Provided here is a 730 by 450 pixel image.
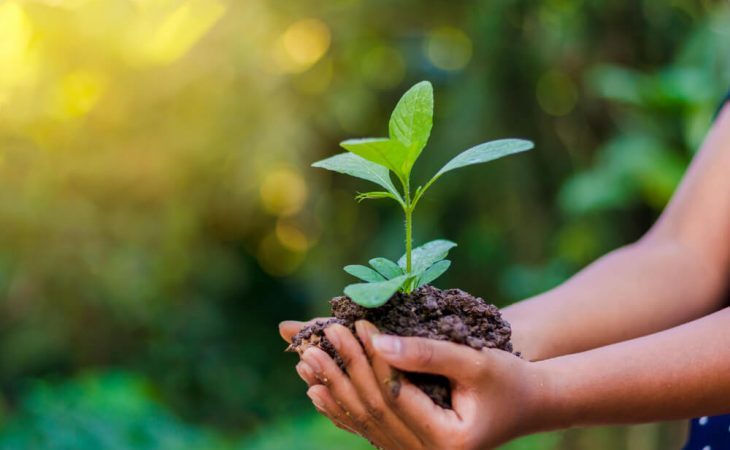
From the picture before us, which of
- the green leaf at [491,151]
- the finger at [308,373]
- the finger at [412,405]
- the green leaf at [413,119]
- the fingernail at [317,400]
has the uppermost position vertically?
the green leaf at [413,119]

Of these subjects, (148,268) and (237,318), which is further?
(237,318)

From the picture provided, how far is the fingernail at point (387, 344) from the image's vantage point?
583 mm

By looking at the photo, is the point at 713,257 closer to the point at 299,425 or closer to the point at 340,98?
the point at 299,425

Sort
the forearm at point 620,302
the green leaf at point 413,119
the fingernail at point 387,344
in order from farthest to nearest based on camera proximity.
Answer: the forearm at point 620,302
the green leaf at point 413,119
the fingernail at point 387,344

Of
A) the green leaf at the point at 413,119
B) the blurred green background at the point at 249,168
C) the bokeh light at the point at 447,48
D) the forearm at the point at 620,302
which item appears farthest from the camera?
the bokeh light at the point at 447,48

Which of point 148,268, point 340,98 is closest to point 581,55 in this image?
point 340,98

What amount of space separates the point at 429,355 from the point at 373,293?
0.06 metres

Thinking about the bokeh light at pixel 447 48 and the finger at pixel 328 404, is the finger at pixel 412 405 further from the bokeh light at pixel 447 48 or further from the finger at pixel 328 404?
the bokeh light at pixel 447 48

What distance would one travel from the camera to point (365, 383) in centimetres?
62

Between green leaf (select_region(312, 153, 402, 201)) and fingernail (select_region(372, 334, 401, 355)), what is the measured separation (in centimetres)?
15

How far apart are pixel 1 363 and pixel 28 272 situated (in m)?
0.41

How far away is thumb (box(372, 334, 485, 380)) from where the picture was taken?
0.58 meters

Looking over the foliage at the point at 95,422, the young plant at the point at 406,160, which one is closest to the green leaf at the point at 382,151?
the young plant at the point at 406,160

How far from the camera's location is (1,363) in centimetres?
317
